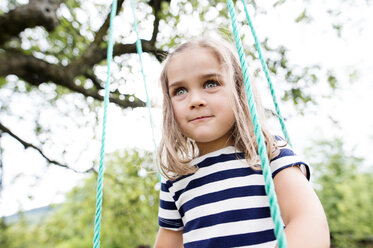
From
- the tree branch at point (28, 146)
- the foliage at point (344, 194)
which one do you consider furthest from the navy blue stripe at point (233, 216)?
the foliage at point (344, 194)

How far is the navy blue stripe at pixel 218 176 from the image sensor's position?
2.74 feet

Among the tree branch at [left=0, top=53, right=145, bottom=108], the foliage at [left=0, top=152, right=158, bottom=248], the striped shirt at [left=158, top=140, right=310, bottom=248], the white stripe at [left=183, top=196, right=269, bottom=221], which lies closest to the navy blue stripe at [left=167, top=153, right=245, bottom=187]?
the striped shirt at [left=158, top=140, right=310, bottom=248]

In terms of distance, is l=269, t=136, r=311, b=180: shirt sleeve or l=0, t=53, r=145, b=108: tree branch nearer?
l=269, t=136, r=311, b=180: shirt sleeve

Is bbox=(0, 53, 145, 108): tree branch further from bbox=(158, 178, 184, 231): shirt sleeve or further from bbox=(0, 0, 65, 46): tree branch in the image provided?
bbox=(158, 178, 184, 231): shirt sleeve

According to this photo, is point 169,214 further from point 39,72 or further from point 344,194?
point 344,194

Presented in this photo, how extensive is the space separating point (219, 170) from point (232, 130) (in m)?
0.14

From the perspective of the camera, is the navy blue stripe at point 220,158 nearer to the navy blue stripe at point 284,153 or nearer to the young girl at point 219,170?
the young girl at point 219,170

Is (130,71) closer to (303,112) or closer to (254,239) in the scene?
(303,112)

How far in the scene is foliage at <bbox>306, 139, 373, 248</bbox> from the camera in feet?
36.3

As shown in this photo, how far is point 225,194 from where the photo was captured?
83 cm

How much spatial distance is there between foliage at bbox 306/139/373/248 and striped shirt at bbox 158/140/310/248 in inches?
477

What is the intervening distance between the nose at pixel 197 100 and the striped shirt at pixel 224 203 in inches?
7.0

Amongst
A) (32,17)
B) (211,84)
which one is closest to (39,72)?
(32,17)

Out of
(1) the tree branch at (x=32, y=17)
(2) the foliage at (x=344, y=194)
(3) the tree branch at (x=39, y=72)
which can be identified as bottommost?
(2) the foliage at (x=344, y=194)
